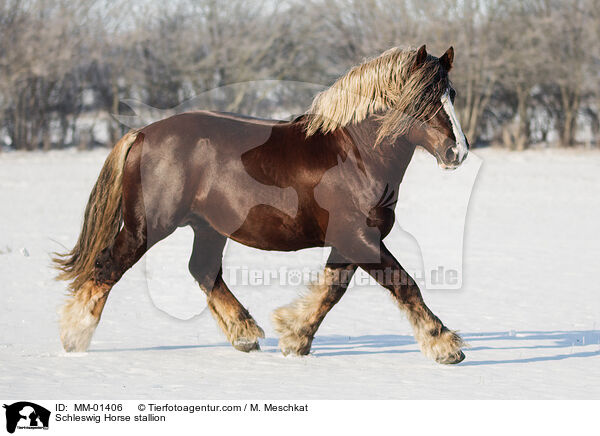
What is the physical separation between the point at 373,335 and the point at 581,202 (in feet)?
34.1

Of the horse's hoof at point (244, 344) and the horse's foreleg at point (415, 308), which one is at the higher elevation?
the horse's foreleg at point (415, 308)

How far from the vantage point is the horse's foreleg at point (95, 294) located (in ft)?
17.3

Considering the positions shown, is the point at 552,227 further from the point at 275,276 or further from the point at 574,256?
the point at 275,276

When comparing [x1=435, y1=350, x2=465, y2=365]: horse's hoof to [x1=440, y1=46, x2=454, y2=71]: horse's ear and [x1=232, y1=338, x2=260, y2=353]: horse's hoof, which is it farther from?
[x1=440, y1=46, x2=454, y2=71]: horse's ear

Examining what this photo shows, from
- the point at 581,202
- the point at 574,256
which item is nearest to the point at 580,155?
the point at 581,202

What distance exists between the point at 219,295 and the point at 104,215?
97 cm

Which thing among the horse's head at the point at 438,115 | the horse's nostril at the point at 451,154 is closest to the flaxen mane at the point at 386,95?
the horse's head at the point at 438,115

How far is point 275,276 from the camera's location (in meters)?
8.88

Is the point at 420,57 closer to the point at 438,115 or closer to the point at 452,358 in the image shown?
the point at 438,115

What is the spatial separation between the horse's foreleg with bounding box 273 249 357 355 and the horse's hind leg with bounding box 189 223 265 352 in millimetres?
257

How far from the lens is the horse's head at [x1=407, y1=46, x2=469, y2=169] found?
189 inches
